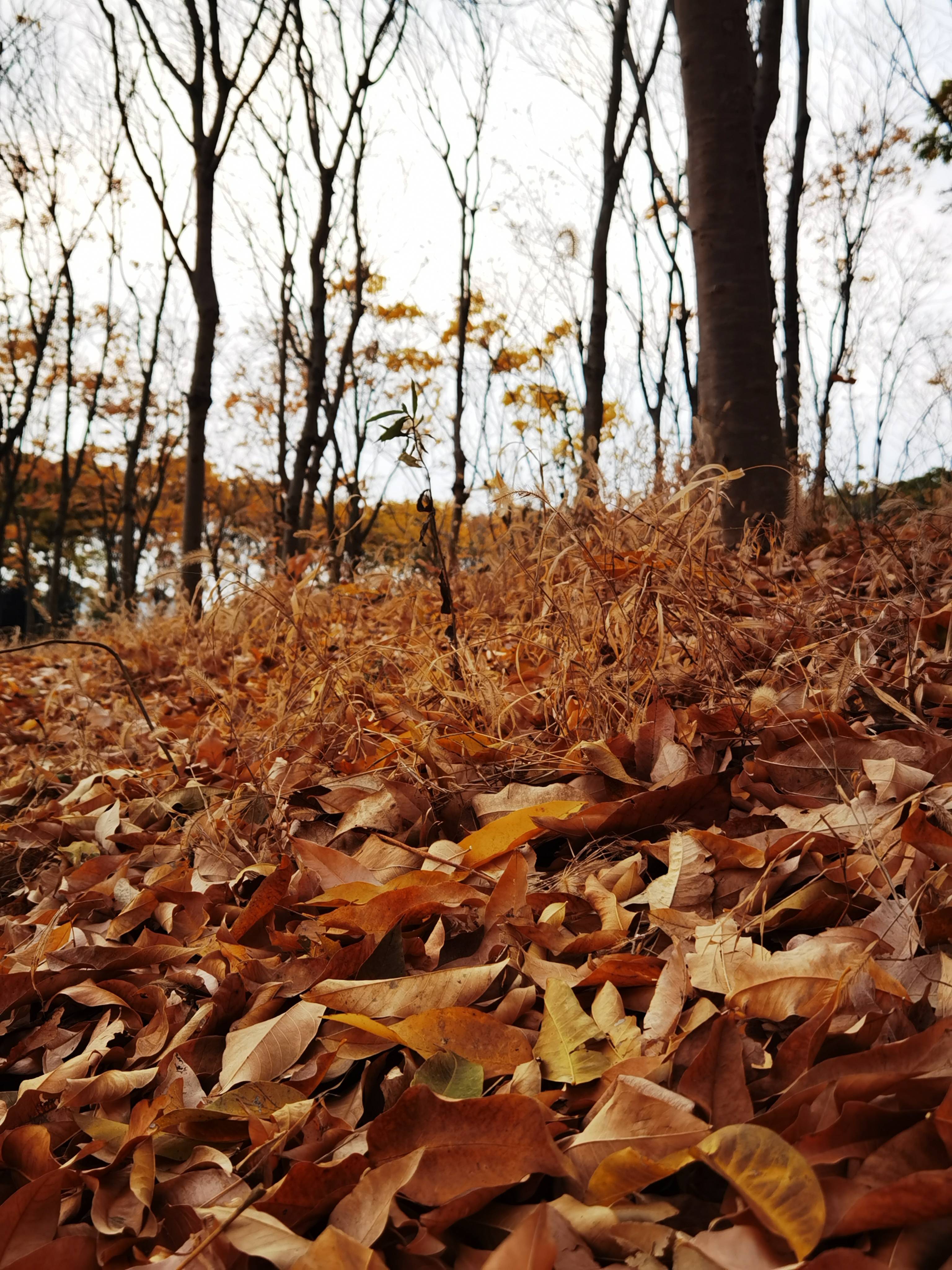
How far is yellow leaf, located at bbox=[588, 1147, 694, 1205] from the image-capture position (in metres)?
0.65

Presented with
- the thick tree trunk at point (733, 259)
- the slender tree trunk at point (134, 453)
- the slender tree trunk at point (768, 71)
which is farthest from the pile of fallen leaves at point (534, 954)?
the slender tree trunk at point (134, 453)

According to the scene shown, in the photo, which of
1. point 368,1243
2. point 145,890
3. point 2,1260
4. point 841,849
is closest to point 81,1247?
point 2,1260

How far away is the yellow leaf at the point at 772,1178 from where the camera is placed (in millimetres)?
576

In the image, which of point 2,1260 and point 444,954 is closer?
point 2,1260

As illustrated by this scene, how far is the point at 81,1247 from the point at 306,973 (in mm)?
368

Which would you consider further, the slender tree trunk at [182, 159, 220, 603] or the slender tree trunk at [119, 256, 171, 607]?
the slender tree trunk at [119, 256, 171, 607]

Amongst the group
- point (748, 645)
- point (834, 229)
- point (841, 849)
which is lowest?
point (841, 849)

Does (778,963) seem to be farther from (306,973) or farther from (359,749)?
(359,749)

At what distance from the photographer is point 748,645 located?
5.74ft

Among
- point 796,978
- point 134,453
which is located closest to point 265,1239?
point 796,978

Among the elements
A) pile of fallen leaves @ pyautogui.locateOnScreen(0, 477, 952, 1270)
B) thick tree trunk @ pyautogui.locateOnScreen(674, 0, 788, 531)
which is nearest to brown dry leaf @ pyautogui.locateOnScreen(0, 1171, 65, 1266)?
pile of fallen leaves @ pyautogui.locateOnScreen(0, 477, 952, 1270)

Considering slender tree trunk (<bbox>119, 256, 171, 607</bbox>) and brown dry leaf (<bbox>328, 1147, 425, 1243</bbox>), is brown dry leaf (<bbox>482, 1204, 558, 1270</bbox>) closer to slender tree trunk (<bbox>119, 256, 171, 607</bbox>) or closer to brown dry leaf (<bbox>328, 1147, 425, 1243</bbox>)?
brown dry leaf (<bbox>328, 1147, 425, 1243</bbox>)

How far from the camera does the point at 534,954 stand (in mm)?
1024

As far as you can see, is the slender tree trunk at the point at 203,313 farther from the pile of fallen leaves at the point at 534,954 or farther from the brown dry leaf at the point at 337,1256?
the brown dry leaf at the point at 337,1256
